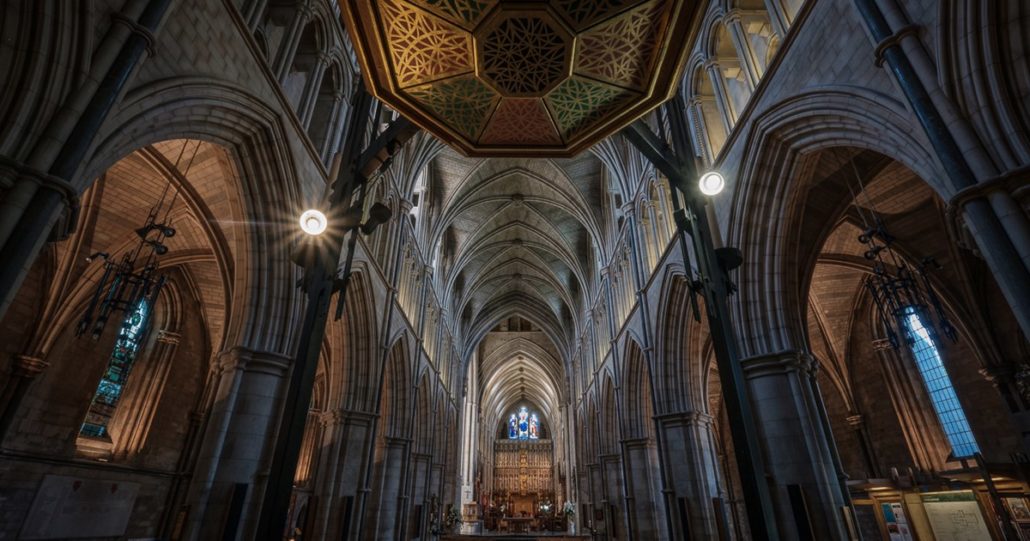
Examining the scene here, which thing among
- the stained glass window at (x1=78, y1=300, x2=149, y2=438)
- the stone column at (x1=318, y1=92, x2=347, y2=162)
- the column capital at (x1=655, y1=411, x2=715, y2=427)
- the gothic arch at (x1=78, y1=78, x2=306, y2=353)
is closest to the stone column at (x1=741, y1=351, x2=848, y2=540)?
the column capital at (x1=655, y1=411, x2=715, y2=427)

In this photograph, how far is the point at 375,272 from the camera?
39.6 feet

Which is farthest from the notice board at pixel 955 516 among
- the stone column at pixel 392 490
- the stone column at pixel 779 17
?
the stone column at pixel 392 490

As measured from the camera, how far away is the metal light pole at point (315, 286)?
261 cm

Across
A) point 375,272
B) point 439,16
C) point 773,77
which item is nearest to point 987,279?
point 773,77

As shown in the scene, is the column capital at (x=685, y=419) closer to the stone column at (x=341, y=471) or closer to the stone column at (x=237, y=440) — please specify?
the stone column at (x=341, y=471)

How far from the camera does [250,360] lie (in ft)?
21.6

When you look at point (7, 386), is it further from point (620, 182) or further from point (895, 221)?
point (895, 221)

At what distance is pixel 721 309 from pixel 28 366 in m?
13.8

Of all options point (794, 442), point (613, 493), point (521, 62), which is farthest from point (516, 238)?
point (521, 62)

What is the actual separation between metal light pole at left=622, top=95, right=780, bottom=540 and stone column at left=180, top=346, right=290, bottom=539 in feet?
19.3

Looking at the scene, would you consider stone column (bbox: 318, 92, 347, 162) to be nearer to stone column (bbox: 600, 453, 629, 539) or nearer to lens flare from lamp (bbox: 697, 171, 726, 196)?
lens flare from lamp (bbox: 697, 171, 726, 196)

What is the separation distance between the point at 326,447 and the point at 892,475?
15334mm

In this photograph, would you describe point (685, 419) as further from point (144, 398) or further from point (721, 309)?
point (144, 398)

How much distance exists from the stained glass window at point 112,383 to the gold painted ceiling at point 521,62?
11903mm
